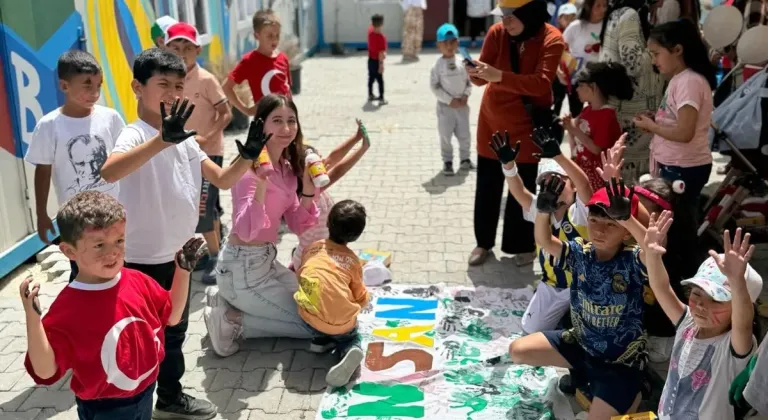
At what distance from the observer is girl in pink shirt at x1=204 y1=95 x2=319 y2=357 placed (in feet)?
13.1

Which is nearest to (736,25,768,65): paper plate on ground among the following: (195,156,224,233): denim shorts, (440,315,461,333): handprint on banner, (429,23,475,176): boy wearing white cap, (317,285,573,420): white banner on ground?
(317,285,573,420): white banner on ground

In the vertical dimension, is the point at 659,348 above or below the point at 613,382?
below

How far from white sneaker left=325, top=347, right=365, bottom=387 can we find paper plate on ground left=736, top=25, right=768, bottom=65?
3656 millimetres

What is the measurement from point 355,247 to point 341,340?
74.4 inches

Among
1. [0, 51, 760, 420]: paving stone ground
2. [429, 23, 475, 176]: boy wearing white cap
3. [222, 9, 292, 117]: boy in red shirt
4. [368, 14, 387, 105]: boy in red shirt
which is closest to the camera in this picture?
[0, 51, 760, 420]: paving stone ground

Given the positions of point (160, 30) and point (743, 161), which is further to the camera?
point (160, 30)

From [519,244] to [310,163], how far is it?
6.80ft

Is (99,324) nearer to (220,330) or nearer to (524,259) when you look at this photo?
(220,330)

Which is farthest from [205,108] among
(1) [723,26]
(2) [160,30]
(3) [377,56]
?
(3) [377,56]

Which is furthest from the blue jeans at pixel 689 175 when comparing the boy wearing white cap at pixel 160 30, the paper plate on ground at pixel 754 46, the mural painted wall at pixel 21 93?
the mural painted wall at pixel 21 93

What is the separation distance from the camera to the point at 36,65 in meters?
5.45

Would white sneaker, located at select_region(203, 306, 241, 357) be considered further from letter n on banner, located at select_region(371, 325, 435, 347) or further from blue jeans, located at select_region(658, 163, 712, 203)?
blue jeans, located at select_region(658, 163, 712, 203)

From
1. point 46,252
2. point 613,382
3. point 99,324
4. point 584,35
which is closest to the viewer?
point 99,324

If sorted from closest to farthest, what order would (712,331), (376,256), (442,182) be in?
(712,331), (376,256), (442,182)
